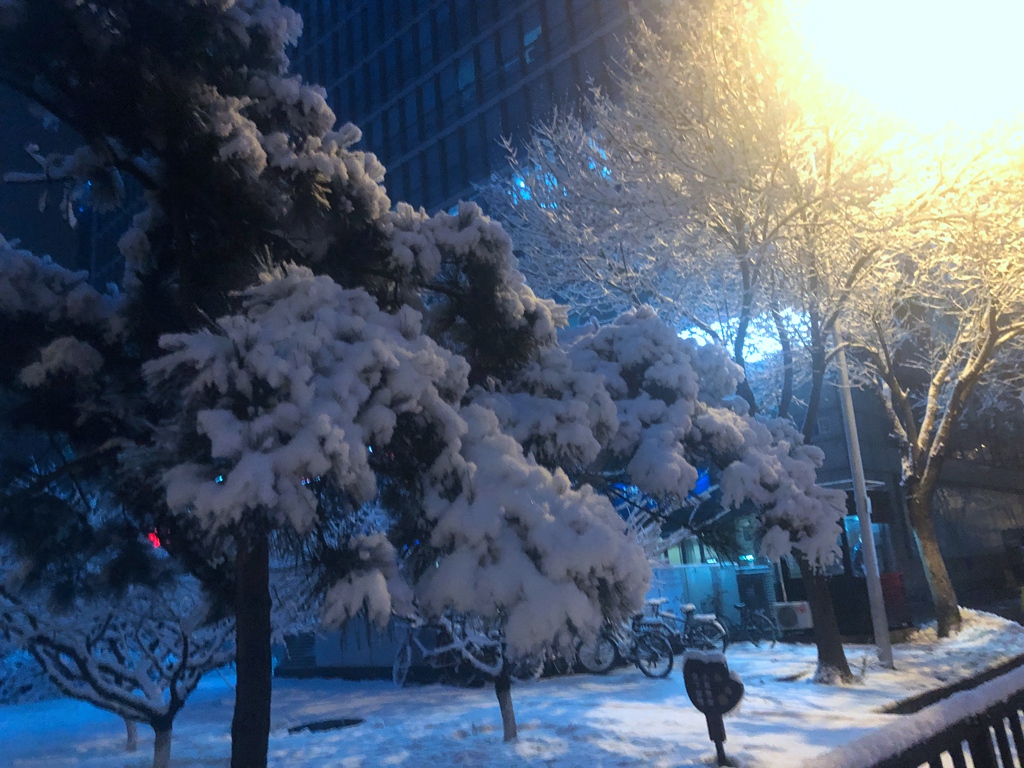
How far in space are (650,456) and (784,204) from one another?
18.0ft

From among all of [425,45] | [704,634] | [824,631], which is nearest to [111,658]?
[824,631]

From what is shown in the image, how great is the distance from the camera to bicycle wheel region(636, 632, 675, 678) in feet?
40.3

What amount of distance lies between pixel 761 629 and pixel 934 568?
356 cm

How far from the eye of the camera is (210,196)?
207 inches

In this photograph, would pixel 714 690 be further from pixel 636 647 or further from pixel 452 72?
pixel 452 72

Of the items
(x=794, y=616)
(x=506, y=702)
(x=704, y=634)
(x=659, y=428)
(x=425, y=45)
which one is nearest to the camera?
(x=659, y=428)

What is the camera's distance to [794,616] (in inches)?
555

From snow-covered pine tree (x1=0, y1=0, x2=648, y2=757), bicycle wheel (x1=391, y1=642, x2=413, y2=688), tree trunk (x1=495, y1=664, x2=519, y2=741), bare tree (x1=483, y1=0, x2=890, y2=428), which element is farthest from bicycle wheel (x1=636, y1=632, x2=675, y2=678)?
snow-covered pine tree (x1=0, y1=0, x2=648, y2=757)

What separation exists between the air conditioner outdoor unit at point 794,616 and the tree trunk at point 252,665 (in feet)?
38.5

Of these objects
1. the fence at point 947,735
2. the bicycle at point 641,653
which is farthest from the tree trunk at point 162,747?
the fence at point 947,735

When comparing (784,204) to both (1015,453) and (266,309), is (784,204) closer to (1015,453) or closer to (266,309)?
(266,309)

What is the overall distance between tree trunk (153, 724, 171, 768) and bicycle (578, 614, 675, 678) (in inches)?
258

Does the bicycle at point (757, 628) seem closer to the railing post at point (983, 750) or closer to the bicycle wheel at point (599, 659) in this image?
the bicycle wheel at point (599, 659)

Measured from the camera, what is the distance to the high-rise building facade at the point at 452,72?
2831cm
